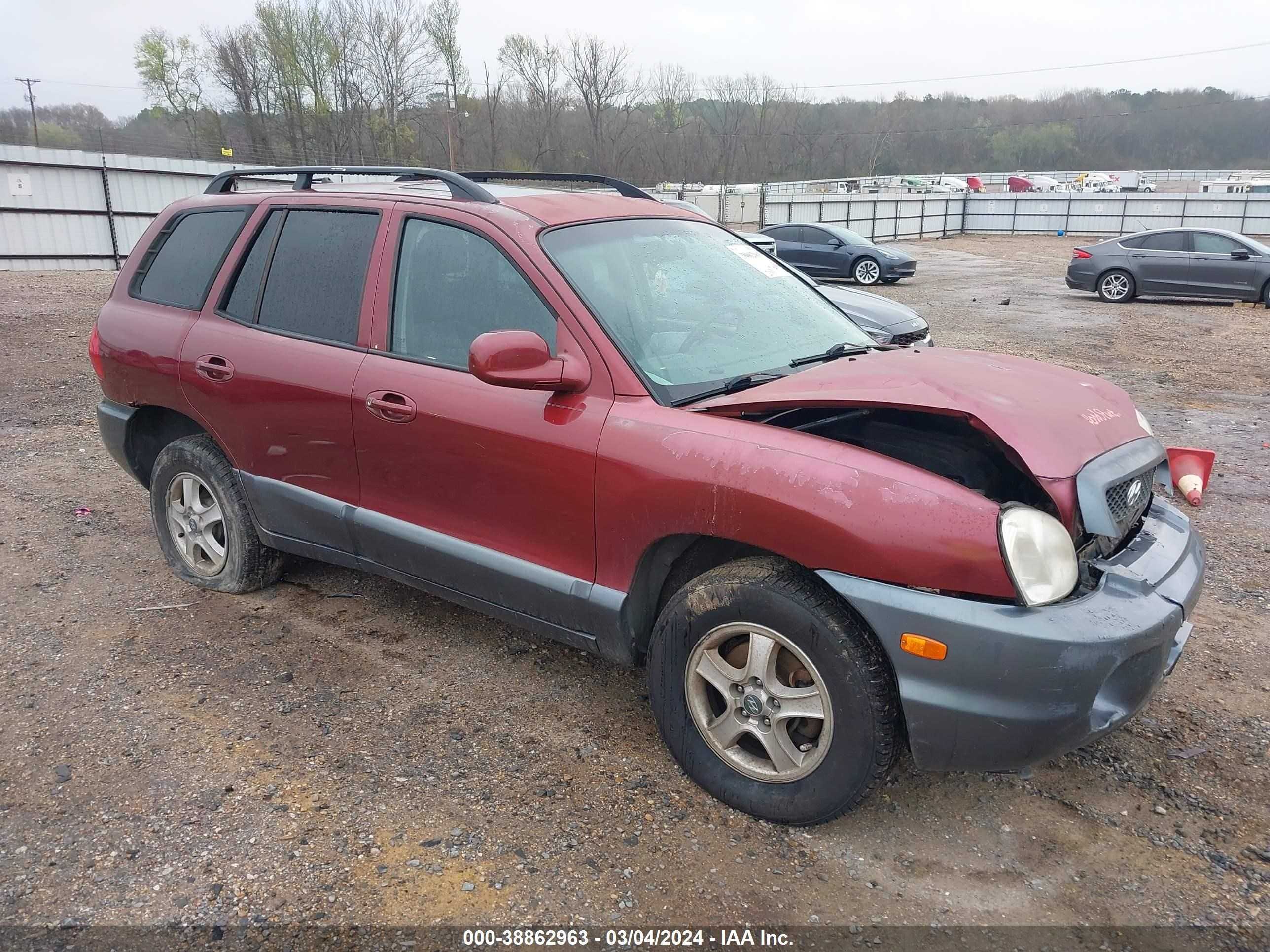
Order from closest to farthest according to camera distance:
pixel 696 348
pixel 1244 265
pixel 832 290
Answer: pixel 696 348 < pixel 832 290 < pixel 1244 265

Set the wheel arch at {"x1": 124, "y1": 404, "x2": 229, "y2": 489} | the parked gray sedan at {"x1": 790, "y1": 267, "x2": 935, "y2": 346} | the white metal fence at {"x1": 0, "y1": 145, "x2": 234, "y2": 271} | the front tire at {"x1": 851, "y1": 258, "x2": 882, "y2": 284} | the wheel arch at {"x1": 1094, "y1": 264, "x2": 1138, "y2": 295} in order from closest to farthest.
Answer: the wheel arch at {"x1": 124, "y1": 404, "x2": 229, "y2": 489} < the parked gray sedan at {"x1": 790, "y1": 267, "x2": 935, "y2": 346} < the wheel arch at {"x1": 1094, "y1": 264, "x2": 1138, "y2": 295} < the white metal fence at {"x1": 0, "y1": 145, "x2": 234, "y2": 271} < the front tire at {"x1": 851, "y1": 258, "x2": 882, "y2": 284}

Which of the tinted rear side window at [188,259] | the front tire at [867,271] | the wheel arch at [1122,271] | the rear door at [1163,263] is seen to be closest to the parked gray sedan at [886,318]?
the tinted rear side window at [188,259]

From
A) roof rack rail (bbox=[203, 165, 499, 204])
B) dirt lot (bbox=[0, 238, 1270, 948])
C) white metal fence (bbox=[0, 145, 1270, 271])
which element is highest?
white metal fence (bbox=[0, 145, 1270, 271])

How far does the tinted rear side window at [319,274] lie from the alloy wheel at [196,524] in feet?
3.28

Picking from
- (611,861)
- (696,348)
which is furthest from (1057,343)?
(611,861)

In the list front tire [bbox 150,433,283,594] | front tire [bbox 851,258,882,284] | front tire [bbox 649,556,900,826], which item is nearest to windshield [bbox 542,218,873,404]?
front tire [bbox 649,556,900,826]

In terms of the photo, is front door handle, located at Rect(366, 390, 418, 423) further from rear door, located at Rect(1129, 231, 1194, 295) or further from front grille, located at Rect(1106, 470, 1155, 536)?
rear door, located at Rect(1129, 231, 1194, 295)

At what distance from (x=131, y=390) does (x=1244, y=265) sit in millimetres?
18438

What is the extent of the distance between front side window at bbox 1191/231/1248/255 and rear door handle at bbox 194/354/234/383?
18.0m

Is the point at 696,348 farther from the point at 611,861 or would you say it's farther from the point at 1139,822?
the point at 1139,822

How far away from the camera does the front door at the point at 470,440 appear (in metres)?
2.97

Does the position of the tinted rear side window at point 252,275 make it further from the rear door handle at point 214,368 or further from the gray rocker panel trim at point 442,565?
the gray rocker panel trim at point 442,565

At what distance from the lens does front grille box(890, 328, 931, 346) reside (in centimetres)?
716

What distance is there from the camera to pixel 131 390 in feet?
14.2
